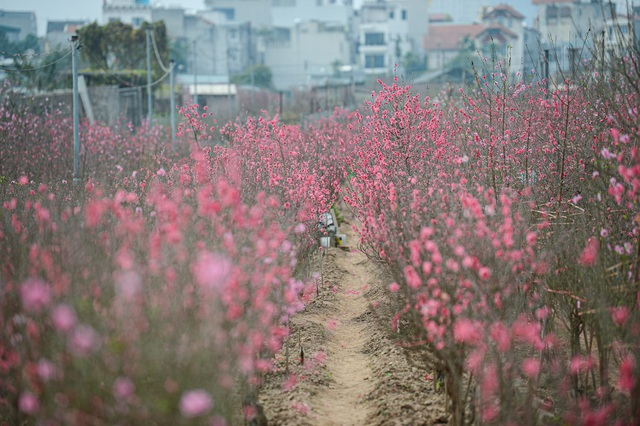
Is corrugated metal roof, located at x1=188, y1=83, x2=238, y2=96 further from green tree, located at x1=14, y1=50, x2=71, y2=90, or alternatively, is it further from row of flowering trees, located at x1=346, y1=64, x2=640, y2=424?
row of flowering trees, located at x1=346, y1=64, x2=640, y2=424

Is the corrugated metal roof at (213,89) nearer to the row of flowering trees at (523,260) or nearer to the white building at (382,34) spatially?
the white building at (382,34)

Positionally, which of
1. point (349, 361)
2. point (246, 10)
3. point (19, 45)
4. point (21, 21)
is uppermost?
point (246, 10)

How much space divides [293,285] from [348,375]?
10.3 ft

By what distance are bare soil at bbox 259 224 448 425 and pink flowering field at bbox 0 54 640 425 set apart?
1.66 feet

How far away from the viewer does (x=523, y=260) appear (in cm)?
788

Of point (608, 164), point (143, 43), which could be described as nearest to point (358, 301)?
point (608, 164)

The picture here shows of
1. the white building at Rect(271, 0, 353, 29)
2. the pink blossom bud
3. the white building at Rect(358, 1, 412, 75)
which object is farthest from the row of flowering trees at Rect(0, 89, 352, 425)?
the white building at Rect(271, 0, 353, 29)

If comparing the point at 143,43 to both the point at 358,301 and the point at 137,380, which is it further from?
the point at 137,380

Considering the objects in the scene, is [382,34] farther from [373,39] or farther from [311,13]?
[311,13]

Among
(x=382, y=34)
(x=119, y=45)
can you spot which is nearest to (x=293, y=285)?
(x=119, y=45)

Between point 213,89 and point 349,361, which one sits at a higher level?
point 213,89

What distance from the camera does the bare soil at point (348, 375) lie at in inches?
341

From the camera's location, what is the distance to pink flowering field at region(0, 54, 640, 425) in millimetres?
5605

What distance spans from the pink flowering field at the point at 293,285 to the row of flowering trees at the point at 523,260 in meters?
0.03
